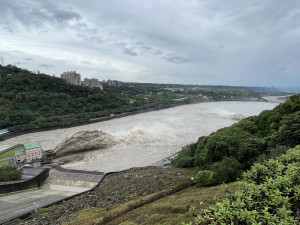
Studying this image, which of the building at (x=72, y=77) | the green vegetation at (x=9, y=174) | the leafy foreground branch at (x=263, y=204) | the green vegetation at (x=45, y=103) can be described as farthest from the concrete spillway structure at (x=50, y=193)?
the building at (x=72, y=77)

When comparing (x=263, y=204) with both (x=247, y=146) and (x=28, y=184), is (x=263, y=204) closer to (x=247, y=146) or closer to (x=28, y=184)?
(x=247, y=146)

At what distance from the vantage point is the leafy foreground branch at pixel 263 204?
2.56 m

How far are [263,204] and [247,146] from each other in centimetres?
1096

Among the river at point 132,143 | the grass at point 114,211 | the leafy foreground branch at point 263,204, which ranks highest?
the leafy foreground branch at point 263,204

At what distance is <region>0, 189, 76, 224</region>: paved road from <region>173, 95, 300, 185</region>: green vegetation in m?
11.2

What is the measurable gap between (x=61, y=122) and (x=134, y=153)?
78.7 feet

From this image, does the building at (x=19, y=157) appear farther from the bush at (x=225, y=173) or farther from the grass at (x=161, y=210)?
the bush at (x=225, y=173)

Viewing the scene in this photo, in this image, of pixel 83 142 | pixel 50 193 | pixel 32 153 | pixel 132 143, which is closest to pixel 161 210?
pixel 50 193

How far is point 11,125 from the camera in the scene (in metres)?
38.0

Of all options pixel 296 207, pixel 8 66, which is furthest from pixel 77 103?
pixel 296 207

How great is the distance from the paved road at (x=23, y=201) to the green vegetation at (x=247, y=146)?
440 inches

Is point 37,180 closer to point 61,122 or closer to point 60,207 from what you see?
point 60,207

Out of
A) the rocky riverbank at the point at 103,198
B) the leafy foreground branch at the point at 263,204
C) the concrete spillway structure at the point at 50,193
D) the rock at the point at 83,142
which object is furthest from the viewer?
the rock at the point at 83,142

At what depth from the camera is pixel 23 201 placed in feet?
45.3
